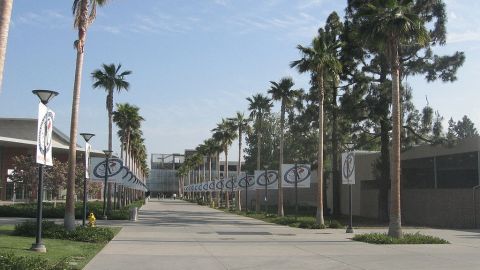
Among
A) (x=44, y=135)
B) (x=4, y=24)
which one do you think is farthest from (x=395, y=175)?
(x=4, y=24)

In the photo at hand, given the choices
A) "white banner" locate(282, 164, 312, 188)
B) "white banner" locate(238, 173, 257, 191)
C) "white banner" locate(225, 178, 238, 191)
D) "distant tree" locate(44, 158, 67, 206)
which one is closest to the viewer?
"white banner" locate(282, 164, 312, 188)

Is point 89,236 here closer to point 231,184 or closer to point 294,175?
point 294,175

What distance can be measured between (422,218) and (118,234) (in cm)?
2418

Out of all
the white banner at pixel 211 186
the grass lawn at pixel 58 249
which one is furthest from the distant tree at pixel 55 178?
the grass lawn at pixel 58 249

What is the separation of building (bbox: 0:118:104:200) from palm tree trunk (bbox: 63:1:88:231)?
53123 mm

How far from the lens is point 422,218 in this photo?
4000cm

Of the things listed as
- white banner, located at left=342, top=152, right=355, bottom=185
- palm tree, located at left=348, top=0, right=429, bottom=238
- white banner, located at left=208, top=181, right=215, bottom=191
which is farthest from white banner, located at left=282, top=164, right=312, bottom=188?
white banner, located at left=208, top=181, right=215, bottom=191

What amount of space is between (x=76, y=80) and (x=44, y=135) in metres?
7.98

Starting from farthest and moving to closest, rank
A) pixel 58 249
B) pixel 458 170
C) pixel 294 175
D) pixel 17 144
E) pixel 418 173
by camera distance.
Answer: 1. pixel 17 144
2. pixel 418 173
3. pixel 294 175
4. pixel 458 170
5. pixel 58 249

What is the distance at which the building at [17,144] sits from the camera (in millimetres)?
82062

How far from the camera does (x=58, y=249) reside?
16109 millimetres

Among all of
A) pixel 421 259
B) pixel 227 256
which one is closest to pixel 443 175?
pixel 421 259

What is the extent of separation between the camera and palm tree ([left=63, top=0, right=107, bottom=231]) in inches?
862

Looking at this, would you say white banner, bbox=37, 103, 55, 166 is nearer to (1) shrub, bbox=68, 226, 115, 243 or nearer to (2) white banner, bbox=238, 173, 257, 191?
(1) shrub, bbox=68, 226, 115, 243
